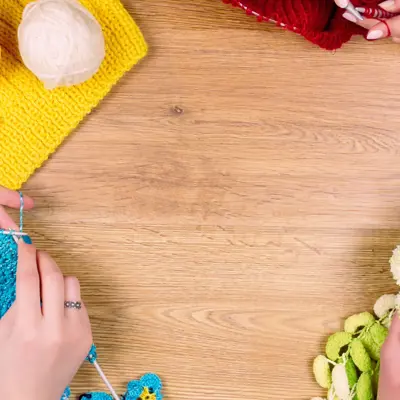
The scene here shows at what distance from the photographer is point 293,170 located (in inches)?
30.6

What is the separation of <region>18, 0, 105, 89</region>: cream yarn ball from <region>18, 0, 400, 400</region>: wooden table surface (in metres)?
0.08

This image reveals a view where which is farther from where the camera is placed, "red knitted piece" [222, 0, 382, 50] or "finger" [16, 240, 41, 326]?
"red knitted piece" [222, 0, 382, 50]

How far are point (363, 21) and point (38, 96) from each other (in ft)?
1.32

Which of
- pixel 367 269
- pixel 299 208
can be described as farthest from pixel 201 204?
pixel 367 269

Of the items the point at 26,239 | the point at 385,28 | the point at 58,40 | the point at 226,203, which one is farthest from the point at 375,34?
the point at 26,239

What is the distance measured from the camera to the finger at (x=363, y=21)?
736mm

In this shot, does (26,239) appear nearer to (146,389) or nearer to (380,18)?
(146,389)

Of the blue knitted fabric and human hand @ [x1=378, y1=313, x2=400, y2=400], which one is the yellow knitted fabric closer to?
the blue knitted fabric

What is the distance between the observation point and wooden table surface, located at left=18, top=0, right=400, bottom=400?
774mm

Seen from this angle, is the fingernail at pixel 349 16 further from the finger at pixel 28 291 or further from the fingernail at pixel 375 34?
the finger at pixel 28 291

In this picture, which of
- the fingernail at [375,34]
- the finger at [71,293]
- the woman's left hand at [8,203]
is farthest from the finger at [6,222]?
the fingernail at [375,34]

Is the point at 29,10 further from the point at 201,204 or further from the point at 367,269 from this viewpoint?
the point at 367,269

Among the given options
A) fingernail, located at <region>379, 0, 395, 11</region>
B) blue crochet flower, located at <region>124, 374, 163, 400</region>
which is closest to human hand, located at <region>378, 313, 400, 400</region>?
blue crochet flower, located at <region>124, 374, 163, 400</region>

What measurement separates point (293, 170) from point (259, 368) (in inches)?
9.9
